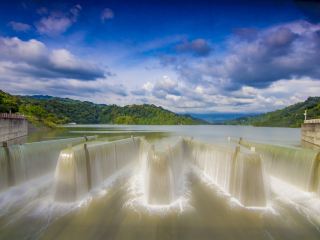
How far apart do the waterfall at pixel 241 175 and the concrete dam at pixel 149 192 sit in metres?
0.04

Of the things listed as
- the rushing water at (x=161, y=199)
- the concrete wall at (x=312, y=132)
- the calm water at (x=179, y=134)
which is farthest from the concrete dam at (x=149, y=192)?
the concrete wall at (x=312, y=132)

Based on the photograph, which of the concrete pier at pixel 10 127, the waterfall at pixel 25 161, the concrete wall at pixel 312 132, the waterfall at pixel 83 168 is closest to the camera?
the waterfall at pixel 83 168

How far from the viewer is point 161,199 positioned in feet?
36.6

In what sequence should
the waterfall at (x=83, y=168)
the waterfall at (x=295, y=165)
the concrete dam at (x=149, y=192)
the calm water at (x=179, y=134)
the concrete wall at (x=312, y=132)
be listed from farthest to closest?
the calm water at (x=179, y=134), the concrete wall at (x=312, y=132), the waterfall at (x=295, y=165), the waterfall at (x=83, y=168), the concrete dam at (x=149, y=192)

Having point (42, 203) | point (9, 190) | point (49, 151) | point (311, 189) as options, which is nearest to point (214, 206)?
point (311, 189)

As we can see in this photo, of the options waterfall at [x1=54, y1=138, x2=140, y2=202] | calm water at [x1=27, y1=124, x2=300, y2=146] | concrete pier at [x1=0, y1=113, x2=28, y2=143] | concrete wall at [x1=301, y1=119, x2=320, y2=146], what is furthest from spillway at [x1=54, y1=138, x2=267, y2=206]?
concrete wall at [x1=301, y1=119, x2=320, y2=146]

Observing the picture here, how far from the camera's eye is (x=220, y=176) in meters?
14.8

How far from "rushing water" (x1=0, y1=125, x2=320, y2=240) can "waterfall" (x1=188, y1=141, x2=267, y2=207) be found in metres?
0.04

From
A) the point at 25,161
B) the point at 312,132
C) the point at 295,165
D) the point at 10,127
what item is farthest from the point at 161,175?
the point at 312,132

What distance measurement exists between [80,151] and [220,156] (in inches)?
310

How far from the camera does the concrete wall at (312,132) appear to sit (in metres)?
36.5

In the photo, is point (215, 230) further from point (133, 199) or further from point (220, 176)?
point (220, 176)

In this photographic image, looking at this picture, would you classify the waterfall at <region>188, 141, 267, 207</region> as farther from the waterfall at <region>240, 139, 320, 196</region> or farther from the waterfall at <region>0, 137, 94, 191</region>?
the waterfall at <region>0, 137, 94, 191</region>

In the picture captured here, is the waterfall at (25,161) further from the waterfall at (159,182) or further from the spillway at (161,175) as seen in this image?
the waterfall at (159,182)
